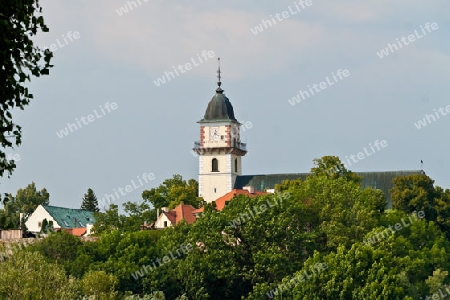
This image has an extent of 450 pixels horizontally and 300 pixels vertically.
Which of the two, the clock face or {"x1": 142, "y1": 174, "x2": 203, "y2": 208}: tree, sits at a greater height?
the clock face

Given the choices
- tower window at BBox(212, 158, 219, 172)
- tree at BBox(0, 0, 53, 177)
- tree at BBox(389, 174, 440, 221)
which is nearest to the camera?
tree at BBox(0, 0, 53, 177)

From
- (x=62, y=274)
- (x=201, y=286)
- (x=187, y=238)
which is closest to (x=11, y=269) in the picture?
(x=62, y=274)

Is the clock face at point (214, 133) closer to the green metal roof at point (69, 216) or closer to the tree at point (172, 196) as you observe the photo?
the tree at point (172, 196)

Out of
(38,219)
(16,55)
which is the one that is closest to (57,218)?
Answer: (38,219)

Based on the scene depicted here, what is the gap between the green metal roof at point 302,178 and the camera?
10969cm

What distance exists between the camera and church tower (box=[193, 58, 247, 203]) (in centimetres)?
11575

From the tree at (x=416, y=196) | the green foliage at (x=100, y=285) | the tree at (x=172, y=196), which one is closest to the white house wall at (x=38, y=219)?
the tree at (x=172, y=196)

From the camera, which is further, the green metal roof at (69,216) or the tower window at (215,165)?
the tower window at (215,165)

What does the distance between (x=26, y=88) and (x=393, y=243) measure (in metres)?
53.4

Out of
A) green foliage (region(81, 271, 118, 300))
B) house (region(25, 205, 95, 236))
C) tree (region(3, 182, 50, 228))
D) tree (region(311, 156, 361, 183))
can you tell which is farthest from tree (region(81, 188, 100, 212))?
green foliage (region(81, 271, 118, 300))

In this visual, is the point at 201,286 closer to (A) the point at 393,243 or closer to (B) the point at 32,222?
(A) the point at 393,243

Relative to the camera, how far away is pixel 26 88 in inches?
680

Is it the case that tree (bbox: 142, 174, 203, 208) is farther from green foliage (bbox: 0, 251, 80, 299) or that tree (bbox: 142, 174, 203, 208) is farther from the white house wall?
green foliage (bbox: 0, 251, 80, 299)

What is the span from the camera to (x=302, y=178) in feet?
372
